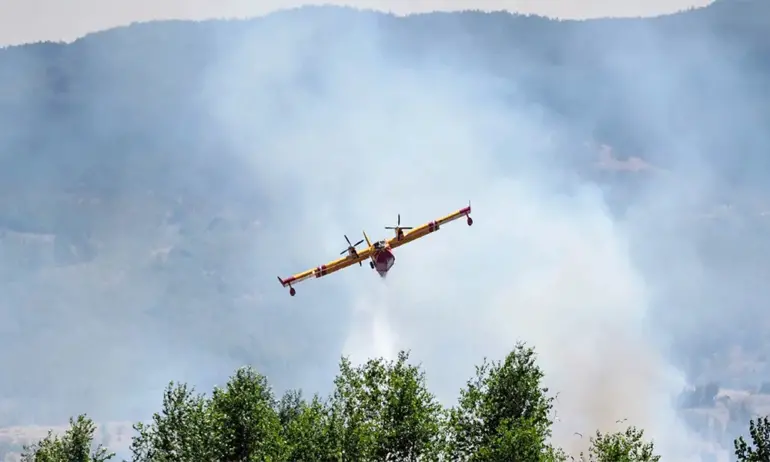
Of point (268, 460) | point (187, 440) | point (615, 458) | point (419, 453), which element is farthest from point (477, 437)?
point (187, 440)

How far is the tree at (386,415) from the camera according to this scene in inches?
7101

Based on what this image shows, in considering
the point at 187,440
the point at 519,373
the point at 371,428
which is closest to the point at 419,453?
the point at 371,428

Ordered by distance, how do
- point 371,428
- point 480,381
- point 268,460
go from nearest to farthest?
point 268,460 → point 371,428 → point 480,381

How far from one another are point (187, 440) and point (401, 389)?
128 ft

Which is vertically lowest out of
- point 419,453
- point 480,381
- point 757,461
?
point 757,461

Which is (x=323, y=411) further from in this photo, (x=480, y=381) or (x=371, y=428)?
(x=480, y=381)

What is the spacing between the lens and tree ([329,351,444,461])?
18038 cm

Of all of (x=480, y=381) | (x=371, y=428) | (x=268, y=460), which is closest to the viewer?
(x=268, y=460)

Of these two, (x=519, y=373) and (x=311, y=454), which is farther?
(x=519, y=373)

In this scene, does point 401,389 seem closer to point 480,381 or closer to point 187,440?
point 480,381

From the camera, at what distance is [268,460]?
173m

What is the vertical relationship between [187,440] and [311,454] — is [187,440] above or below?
above

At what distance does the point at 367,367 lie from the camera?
638 ft

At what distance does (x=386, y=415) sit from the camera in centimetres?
18825
